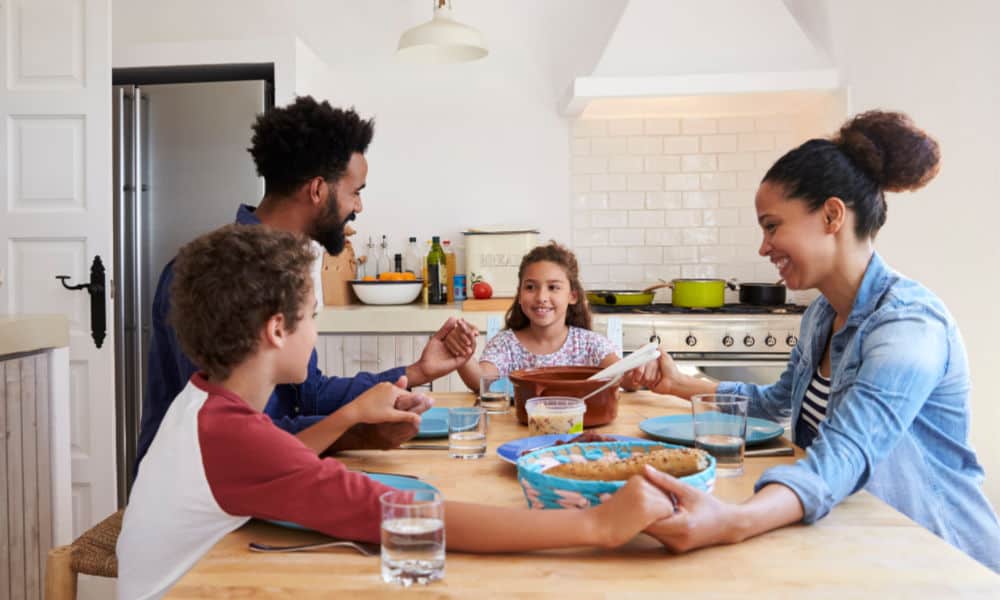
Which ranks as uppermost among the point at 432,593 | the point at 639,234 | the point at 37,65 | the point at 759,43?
the point at 759,43

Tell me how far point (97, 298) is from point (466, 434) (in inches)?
91.0

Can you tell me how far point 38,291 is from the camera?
3.43 m

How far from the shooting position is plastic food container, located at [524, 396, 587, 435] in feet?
5.48

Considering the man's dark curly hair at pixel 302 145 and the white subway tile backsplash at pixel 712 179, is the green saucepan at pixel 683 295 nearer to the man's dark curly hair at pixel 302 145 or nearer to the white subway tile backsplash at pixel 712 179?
the white subway tile backsplash at pixel 712 179

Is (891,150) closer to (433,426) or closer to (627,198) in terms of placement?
(433,426)

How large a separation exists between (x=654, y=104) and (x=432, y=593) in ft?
12.7

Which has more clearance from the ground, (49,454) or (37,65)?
(37,65)

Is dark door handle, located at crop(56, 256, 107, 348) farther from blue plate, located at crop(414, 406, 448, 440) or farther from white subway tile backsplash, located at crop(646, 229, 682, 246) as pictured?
white subway tile backsplash, located at crop(646, 229, 682, 246)

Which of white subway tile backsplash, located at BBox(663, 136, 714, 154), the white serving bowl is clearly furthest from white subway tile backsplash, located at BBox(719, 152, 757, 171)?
the white serving bowl

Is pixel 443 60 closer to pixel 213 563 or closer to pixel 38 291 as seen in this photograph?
pixel 38 291

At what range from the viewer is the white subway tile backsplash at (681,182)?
454cm

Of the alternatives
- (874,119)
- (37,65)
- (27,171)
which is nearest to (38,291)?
Result: (27,171)

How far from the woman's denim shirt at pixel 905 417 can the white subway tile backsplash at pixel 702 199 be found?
116 inches

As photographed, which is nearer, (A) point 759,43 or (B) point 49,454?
(B) point 49,454
